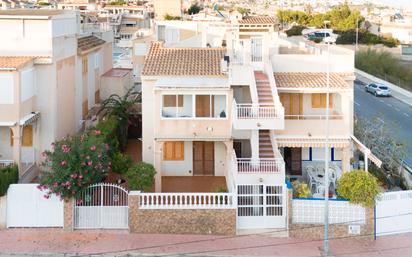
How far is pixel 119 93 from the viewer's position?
3750cm

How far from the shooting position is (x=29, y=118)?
2486 cm

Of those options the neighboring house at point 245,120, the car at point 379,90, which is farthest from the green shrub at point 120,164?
the car at point 379,90

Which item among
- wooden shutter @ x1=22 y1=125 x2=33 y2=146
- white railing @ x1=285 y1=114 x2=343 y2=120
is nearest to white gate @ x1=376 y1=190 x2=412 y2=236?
white railing @ x1=285 y1=114 x2=343 y2=120

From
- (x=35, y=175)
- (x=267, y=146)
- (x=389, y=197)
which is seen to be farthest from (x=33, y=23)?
(x=389, y=197)

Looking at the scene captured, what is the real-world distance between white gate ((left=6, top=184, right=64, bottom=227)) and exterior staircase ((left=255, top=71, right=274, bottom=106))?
940 centimetres

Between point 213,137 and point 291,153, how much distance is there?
500 cm

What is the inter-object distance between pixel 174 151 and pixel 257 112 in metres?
6.28

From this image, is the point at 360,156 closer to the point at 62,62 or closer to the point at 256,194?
the point at 256,194

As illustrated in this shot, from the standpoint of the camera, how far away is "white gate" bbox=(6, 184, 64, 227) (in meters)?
21.1

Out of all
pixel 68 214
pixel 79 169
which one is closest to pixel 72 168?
pixel 79 169

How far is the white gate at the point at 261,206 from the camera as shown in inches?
827

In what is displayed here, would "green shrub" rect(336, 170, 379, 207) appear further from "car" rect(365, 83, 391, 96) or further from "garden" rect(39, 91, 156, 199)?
"car" rect(365, 83, 391, 96)

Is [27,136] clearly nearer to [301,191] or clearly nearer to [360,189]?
[301,191]

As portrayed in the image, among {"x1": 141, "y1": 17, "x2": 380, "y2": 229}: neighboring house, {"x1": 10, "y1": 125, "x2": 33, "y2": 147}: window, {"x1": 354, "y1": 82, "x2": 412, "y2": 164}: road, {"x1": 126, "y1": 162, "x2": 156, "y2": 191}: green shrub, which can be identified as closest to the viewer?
{"x1": 141, "y1": 17, "x2": 380, "y2": 229}: neighboring house
